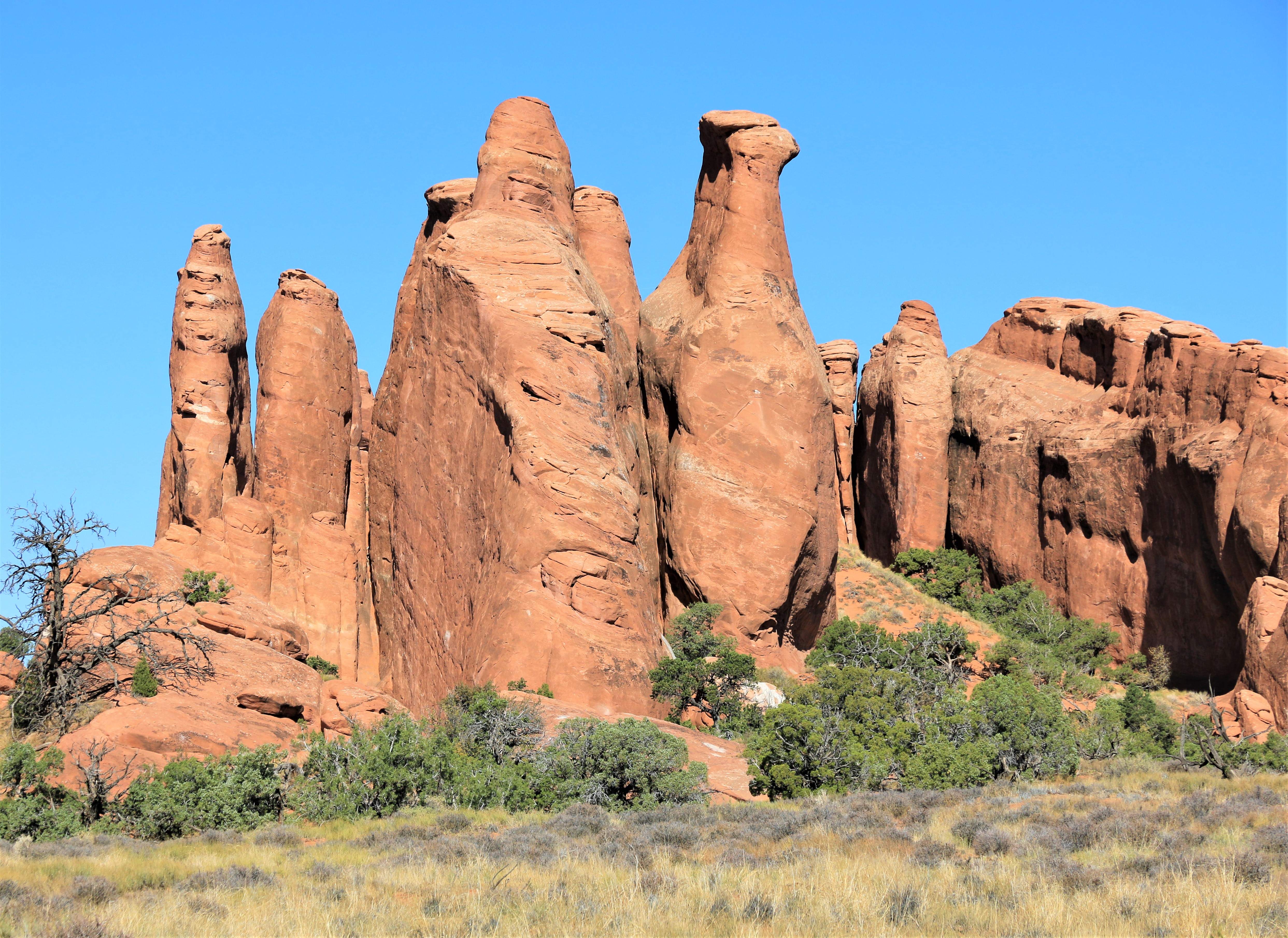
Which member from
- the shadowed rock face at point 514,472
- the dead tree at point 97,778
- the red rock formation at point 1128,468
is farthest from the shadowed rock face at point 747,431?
the dead tree at point 97,778

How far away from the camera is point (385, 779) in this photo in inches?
765

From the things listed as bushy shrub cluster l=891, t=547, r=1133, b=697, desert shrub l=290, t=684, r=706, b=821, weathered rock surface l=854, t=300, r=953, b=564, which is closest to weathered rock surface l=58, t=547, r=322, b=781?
desert shrub l=290, t=684, r=706, b=821

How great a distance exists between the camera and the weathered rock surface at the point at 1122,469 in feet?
131

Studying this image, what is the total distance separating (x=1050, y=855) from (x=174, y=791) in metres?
12.1

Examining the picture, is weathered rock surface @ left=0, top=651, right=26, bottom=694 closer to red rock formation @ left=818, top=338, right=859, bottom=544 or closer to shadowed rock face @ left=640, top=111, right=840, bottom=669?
shadowed rock face @ left=640, top=111, right=840, bottom=669

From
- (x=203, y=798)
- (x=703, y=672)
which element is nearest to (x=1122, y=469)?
(x=703, y=672)

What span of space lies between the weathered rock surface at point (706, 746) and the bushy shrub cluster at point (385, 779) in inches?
23.4

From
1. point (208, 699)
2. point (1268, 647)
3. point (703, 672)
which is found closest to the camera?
point (208, 699)

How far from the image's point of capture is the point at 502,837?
51.8 ft

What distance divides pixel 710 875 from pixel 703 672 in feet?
58.4

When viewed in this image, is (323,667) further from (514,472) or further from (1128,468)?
(1128,468)

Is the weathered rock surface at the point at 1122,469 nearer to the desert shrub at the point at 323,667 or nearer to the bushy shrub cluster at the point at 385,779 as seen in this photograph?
the bushy shrub cluster at the point at 385,779

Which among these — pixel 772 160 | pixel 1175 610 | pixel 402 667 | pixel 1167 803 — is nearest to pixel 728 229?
pixel 772 160

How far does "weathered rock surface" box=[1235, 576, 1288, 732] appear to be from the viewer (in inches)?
1351
